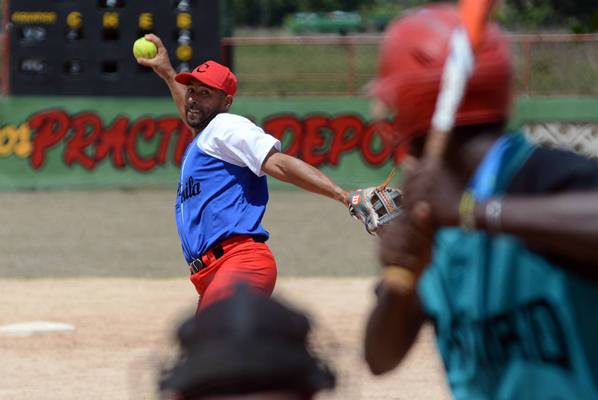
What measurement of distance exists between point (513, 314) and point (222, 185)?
13.6ft

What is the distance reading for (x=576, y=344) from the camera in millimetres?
2330

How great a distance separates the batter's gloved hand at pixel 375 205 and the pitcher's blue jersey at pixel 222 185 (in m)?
0.99

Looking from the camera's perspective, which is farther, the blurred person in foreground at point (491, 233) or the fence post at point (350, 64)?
the fence post at point (350, 64)

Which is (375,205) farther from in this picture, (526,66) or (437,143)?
(526,66)

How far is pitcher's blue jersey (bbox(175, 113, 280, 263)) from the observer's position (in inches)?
251

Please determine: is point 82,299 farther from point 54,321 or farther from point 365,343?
point 365,343

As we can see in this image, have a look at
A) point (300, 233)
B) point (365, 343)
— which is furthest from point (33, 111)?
point (365, 343)

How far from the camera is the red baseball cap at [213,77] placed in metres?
6.71

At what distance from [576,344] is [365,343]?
0.53 m

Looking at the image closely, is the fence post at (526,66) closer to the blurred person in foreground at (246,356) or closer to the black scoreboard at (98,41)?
the black scoreboard at (98,41)

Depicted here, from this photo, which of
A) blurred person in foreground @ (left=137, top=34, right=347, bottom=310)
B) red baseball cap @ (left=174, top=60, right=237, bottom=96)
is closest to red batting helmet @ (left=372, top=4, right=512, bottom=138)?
blurred person in foreground @ (left=137, top=34, right=347, bottom=310)

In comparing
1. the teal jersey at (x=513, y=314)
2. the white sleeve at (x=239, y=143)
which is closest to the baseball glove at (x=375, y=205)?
the white sleeve at (x=239, y=143)

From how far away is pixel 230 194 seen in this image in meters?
6.45

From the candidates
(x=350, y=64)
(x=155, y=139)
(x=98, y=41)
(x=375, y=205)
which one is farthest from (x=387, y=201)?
(x=350, y=64)
